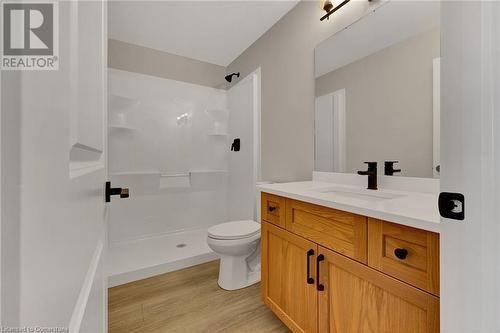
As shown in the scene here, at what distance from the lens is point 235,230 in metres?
1.86

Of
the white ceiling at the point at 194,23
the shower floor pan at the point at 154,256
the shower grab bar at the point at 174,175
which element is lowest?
the shower floor pan at the point at 154,256

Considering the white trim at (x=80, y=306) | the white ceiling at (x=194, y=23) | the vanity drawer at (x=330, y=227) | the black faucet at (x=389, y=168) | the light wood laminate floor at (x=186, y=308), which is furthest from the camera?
the white ceiling at (x=194, y=23)

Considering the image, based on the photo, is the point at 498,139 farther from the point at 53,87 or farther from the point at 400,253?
the point at 53,87

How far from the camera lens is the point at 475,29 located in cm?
39

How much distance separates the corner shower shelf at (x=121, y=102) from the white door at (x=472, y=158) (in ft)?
8.76

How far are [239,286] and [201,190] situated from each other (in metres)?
1.43

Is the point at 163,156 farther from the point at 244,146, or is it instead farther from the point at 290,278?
the point at 290,278

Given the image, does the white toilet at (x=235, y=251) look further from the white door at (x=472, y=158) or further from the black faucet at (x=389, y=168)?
the white door at (x=472, y=158)

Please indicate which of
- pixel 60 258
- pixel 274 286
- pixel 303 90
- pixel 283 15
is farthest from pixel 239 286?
pixel 283 15

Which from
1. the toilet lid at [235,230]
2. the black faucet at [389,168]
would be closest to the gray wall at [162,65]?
the toilet lid at [235,230]

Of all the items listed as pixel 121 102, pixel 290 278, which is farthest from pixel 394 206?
pixel 121 102

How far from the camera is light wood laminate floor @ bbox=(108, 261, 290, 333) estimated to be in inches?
54.7

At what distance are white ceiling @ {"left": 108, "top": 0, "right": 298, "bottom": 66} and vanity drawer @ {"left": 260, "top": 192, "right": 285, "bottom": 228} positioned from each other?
1609mm

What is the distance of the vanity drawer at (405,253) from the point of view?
675mm
